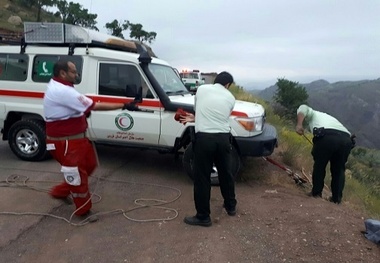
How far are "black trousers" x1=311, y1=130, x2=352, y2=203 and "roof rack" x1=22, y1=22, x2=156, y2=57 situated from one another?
122 inches

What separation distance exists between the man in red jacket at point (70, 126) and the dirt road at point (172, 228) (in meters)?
0.49

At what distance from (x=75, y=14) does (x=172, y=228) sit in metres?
43.0

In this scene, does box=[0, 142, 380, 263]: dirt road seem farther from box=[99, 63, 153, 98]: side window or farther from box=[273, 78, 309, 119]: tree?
box=[273, 78, 309, 119]: tree

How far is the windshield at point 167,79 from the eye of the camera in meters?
6.23

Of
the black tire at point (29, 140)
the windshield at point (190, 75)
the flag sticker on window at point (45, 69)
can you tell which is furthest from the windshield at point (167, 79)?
the windshield at point (190, 75)

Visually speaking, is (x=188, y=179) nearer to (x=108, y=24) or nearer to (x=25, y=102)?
(x=25, y=102)

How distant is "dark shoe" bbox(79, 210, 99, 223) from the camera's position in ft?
14.9

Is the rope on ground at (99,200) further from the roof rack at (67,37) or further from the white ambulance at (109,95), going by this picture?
the roof rack at (67,37)

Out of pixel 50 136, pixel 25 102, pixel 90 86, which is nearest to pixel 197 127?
pixel 50 136

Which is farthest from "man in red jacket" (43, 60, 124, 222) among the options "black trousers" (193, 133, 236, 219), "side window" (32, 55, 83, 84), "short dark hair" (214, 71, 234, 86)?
"side window" (32, 55, 83, 84)

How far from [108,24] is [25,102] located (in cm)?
3762

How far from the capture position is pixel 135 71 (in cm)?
611

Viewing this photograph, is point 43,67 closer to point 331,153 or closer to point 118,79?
point 118,79

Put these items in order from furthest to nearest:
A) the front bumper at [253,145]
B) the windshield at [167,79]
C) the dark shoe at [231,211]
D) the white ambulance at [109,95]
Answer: the windshield at [167,79] < the white ambulance at [109,95] < the front bumper at [253,145] < the dark shoe at [231,211]
